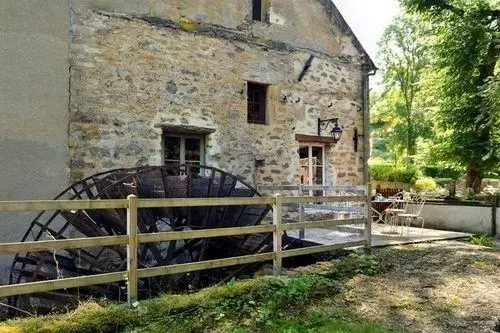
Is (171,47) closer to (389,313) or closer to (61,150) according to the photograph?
(61,150)

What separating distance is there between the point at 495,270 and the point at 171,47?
629 cm

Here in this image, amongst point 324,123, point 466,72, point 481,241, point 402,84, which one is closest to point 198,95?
point 324,123

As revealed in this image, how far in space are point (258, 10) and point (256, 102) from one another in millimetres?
1996

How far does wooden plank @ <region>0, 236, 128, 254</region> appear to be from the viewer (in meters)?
3.06

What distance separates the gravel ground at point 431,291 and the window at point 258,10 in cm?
545

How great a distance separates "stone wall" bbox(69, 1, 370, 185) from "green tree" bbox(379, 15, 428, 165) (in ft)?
42.6

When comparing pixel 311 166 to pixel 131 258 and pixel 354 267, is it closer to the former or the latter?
pixel 354 267

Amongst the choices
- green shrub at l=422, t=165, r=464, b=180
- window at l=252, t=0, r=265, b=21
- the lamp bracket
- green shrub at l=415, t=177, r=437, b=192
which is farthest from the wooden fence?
green shrub at l=422, t=165, r=464, b=180

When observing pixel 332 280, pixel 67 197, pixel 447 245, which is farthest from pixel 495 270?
pixel 67 197

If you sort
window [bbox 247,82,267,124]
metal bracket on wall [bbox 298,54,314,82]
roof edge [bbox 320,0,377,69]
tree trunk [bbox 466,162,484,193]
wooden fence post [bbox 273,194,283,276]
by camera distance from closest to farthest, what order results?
wooden fence post [bbox 273,194,283,276] < window [bbox 247,82,267,124] < metal bracket on wall [bbox 298,54,314,82] < roof edge [bbox 320,0,377,69] < tree trunk [bbox 466,162,484,193]

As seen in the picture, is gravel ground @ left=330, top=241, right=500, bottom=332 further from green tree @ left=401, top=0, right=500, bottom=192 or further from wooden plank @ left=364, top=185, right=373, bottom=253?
green tree @ left=401, top=0, right=500, bottom=192

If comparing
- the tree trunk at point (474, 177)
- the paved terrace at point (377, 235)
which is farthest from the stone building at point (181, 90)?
the tree trunk at point (474, 177)

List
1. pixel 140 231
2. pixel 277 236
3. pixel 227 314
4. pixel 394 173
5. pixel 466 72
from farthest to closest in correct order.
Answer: pixel 394 173 < pixel 466 72 < pixel 140 231 < pixel 277 236 < pixel 227 314

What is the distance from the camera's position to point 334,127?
31.6 feet
